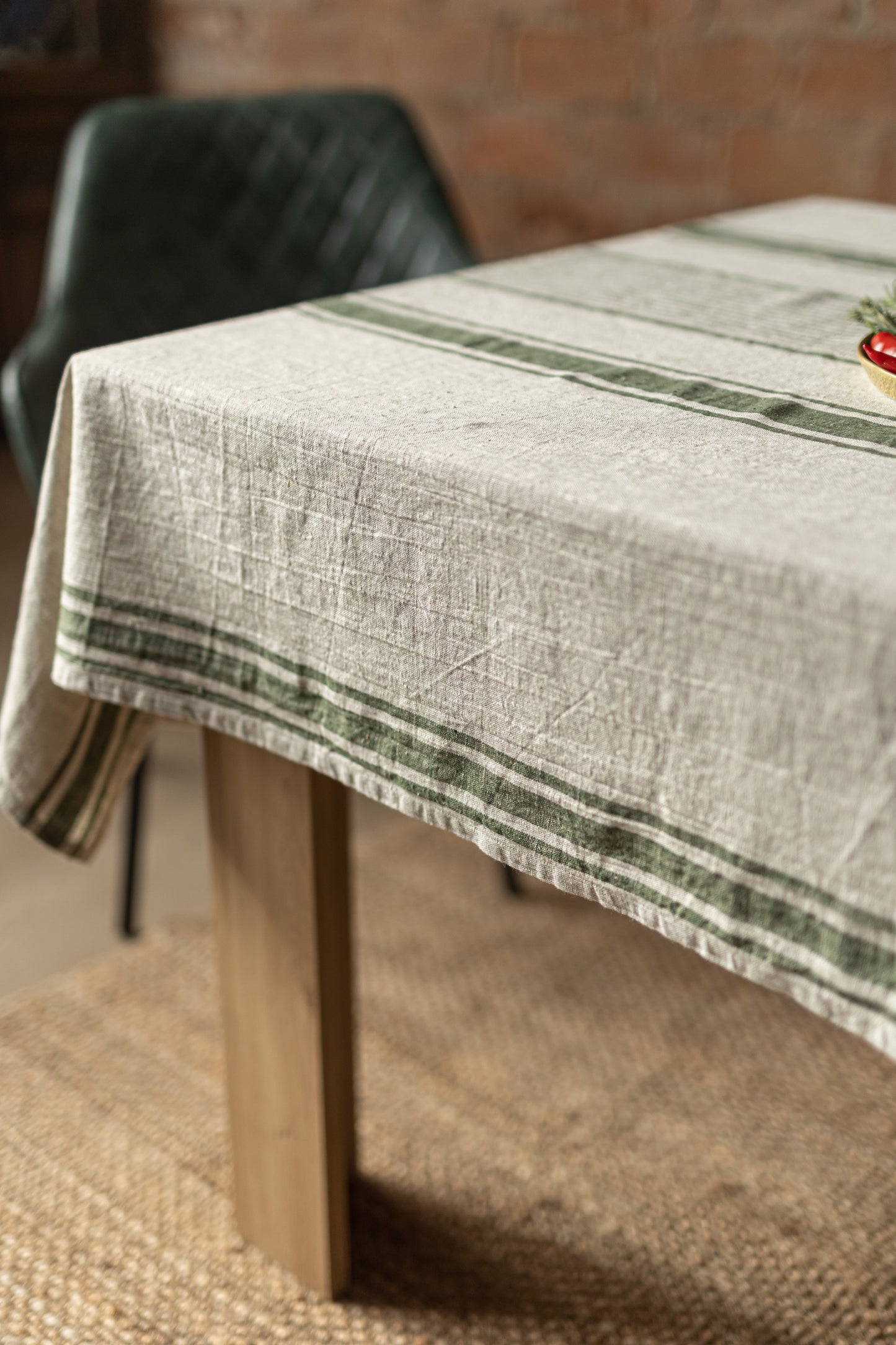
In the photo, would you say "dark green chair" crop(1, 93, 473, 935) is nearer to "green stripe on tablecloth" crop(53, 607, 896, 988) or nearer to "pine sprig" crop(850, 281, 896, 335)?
"green stripe on tablecloth" crop(53, 607, 896, 988)

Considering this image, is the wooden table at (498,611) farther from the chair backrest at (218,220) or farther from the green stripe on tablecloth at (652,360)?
the chair backrest at (218,220)

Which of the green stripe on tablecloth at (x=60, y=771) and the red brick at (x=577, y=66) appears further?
the red brick at (x=577, y=66)

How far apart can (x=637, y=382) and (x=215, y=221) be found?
0.87 meters

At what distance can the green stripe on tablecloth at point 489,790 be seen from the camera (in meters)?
0.51

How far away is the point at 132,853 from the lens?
140 cm

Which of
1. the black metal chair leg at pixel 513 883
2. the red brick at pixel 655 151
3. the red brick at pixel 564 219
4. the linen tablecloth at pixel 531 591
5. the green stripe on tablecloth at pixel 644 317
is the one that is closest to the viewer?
the linen tablecloth at pixel 531 591

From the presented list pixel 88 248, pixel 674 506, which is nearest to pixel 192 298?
pixel 88 248

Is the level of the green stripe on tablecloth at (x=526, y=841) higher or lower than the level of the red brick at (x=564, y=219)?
lower

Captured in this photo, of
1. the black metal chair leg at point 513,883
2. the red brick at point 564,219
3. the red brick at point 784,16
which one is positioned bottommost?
the black metal chair leg at point 513,883

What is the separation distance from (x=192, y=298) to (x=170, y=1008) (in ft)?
2.43

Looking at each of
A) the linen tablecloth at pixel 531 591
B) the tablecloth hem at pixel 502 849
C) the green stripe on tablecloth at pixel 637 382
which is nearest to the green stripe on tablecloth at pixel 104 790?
the linen tablecloth at pixel 531 591

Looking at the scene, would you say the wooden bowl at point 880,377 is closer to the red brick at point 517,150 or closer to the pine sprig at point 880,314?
the pine sprig at point 880,314

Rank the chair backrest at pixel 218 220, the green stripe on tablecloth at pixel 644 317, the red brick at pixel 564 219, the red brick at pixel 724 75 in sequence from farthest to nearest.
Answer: the red brick at pixel 564 219
the red brick at pixel 724 75
the chair backrest at pixel 218 220
the green stripe on tablecloth at pixel 644 317

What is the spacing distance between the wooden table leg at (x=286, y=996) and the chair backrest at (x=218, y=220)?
438 millimetres
